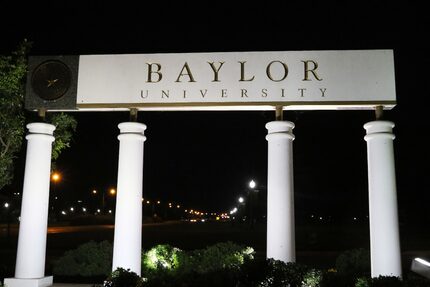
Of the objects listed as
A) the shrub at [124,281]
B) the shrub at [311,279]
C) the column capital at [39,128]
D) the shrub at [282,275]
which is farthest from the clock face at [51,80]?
the shrub at [311,279]

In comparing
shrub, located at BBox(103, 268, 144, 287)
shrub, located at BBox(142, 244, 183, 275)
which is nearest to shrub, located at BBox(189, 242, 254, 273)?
shrub, located at BBox(142, 244, 183, 275)

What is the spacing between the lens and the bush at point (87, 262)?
37.6ft

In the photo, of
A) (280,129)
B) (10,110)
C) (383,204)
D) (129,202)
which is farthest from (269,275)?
(10,110)

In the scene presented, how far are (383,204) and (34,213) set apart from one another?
20.5 feet

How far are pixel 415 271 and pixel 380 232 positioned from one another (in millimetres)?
5630

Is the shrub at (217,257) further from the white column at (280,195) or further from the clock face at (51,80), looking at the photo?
the clock face at (51,80)

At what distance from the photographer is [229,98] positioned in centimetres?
915

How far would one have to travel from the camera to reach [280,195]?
892 cm

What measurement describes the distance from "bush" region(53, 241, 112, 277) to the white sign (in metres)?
4.02

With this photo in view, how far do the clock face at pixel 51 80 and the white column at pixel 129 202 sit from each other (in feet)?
4.58

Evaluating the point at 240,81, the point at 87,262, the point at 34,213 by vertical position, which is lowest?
the point at 87,262

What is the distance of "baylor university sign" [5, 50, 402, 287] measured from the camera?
885 centimetres

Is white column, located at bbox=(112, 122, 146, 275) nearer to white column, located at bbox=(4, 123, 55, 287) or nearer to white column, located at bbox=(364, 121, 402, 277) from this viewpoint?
white column, located at bbox=(4, 123, 55, 287)

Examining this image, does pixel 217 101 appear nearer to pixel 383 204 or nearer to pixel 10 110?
pixel 383 204
